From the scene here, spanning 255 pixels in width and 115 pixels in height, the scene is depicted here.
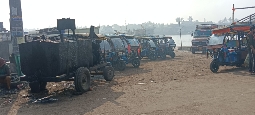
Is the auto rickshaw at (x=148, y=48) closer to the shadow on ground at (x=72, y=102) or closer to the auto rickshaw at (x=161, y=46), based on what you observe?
the auto rickshaw at (x=161, y=46)

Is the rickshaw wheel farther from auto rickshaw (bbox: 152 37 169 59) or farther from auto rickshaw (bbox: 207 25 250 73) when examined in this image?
auto rickshaw (bbox: 207 25 250 73)

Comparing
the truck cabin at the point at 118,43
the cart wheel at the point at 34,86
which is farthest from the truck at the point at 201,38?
the cart wheel at the point at 34,86

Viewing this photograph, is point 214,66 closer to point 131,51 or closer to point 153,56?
point 131,51

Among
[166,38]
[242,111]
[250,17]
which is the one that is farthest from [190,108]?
[166,38]

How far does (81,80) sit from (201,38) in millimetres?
20757

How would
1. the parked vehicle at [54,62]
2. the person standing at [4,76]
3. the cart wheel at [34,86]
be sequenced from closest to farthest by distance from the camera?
the parked vehicle at [54,62], the cart wheel at [34,86], the person standing at [4,76]

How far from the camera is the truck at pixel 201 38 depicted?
27.5 metres

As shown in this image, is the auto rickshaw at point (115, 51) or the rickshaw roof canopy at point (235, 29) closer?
the rickshaw roof canopy at point (235, 29)

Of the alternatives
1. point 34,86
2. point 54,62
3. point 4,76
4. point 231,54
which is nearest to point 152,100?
point 54,62

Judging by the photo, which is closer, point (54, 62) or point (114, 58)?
point (54, 62)

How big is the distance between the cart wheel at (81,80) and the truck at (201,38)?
19.6 m

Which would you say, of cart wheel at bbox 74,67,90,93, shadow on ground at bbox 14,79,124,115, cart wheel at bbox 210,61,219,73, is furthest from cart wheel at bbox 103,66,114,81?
cart wheel at bbox 210,61,219,73

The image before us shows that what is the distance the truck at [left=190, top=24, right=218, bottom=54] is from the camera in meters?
27.5

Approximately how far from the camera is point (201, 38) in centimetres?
2794
